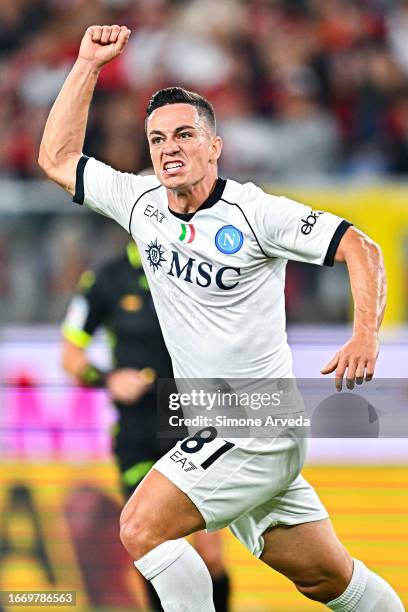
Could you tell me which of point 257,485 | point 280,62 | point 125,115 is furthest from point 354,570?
point 280,62

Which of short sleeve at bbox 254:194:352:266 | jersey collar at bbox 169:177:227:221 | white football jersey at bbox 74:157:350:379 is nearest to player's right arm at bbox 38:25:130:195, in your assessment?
white football jersey at bbox 74:157:350:379

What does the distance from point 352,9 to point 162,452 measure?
17.6ft

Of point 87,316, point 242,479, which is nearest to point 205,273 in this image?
point 242,479

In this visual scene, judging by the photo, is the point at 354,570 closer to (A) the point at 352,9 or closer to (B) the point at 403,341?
(B) the point at 403,341

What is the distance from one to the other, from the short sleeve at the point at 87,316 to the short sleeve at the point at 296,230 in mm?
2222

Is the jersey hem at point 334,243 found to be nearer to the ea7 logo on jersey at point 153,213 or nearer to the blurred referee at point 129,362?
the ea7 logo on jersey at point 153,213

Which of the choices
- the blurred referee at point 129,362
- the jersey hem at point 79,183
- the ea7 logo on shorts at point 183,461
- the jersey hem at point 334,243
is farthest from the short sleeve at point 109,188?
the blurred referee at point 129,362

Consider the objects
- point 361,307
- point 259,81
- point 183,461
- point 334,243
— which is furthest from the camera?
point 259,81

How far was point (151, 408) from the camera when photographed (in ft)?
21.0

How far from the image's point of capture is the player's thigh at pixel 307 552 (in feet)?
15.5

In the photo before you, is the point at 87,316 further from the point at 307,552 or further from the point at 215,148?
the point at 307,552

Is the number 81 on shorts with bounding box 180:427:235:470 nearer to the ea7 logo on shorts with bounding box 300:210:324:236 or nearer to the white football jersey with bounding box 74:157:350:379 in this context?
the white football jersey with bounding box 74:157:350:379

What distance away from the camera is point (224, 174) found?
927cm

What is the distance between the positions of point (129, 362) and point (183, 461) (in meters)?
2.01
